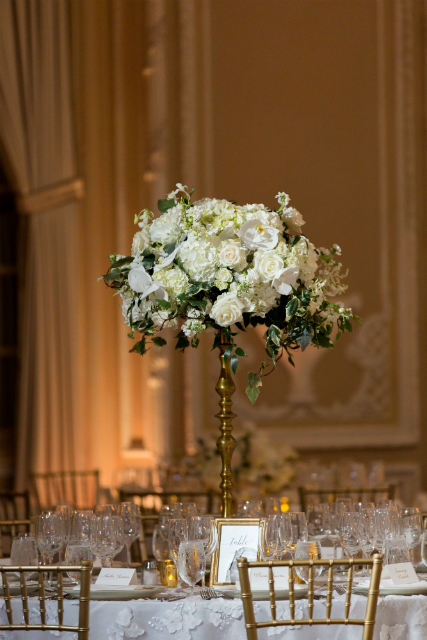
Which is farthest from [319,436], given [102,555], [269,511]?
[102,555]

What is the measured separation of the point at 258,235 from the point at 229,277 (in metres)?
0.15

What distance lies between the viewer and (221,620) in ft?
6.94

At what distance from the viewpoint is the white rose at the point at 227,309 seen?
7.52 feet

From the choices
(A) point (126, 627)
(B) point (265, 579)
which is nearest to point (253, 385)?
(B) point (265, 579)

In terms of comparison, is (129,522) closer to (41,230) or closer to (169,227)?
(169,227)

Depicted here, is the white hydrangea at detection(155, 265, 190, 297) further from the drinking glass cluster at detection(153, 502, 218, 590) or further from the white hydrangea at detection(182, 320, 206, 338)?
the drinking glass cluster at detection(153, 502, 218, 590)

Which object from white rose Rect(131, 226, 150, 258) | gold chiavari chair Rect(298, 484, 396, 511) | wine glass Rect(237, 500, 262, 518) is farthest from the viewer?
gold chiavari chair Rect(298, 484, 396, 511)

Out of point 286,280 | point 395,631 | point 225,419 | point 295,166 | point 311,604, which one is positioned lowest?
point 395,631

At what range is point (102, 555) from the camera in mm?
2465

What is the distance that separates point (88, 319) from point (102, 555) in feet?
11.9

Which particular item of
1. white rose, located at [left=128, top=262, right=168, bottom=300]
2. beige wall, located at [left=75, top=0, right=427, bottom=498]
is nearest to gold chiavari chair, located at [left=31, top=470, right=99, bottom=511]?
beige wall, located at [left=75, top=0, right=427, bottom=498]

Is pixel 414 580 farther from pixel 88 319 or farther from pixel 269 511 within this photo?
pixel 88 319

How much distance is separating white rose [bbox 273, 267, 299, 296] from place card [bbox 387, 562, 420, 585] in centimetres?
80

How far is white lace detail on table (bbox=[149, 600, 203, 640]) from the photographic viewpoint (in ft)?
6.92
